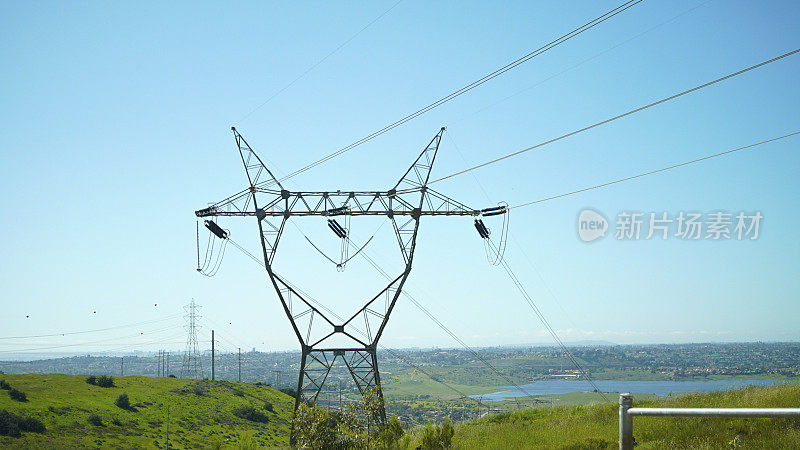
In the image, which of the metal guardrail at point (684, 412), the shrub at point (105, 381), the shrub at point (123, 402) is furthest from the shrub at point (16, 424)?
the metal guardrail at point (684, 412)

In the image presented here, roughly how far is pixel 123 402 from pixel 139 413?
110 inches

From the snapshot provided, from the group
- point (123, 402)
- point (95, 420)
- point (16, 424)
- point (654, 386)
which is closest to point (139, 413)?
point (123, 402)

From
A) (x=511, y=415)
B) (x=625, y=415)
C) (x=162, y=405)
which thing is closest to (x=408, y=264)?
(x=511, y=415)

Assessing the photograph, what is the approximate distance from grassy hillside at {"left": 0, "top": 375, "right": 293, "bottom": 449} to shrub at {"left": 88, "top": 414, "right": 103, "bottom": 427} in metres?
0.39

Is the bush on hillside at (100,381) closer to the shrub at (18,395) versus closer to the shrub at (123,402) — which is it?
the shrub at (123,402)

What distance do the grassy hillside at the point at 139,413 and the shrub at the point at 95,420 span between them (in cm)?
39

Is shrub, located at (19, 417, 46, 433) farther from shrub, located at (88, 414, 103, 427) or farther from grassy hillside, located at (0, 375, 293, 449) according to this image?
shrub, located at (88, 414, 103, 427)

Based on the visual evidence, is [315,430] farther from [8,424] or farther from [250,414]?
[250,414]

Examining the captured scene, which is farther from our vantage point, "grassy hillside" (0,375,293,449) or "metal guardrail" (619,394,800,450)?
"grassy hillside" (0,375,293,449)

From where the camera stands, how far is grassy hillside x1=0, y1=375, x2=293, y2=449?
52.7 m

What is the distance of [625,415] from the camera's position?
7438 millimetres

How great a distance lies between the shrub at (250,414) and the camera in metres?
74.4

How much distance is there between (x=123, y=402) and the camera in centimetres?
6619

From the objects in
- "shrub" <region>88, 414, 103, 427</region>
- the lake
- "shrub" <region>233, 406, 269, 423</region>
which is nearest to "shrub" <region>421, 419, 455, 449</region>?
the lake
